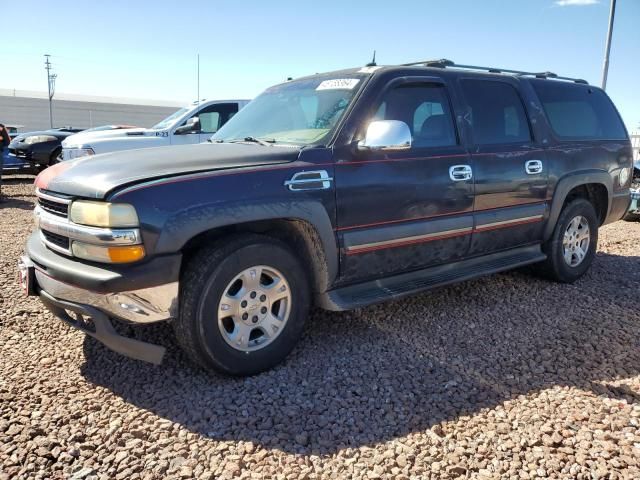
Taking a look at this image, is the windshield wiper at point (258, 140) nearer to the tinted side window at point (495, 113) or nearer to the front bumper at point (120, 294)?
the front bumper at point (120, 294)

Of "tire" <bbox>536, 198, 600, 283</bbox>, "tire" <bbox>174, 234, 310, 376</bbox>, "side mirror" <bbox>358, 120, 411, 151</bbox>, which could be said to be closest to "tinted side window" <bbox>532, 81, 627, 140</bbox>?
"tire" <bbox>536, 198, 600, 283</bbox>

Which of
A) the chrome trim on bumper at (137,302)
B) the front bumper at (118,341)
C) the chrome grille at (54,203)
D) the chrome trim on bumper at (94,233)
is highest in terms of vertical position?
the chrome grille at (54,203)

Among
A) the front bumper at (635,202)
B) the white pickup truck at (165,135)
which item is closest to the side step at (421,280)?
the front bumper at (635,202)

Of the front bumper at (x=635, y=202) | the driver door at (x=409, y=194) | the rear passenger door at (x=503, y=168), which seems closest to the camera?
the driver door at (x=409, y=194)

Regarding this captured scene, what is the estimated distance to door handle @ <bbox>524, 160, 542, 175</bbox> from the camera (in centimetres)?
431

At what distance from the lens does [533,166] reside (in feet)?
14.3

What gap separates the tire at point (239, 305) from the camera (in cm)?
277

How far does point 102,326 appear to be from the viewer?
269 centimetres

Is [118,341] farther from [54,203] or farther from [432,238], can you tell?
[432,238]

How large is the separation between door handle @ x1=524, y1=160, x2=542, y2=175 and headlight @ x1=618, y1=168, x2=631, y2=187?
150 centimetres

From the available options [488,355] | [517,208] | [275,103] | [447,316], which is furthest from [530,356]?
[275,103]

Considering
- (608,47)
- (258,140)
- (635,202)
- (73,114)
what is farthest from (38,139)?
(73,114)

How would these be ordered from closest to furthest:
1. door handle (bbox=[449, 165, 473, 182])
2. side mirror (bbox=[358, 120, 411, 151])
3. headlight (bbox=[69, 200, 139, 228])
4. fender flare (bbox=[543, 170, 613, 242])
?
headlight (bbox=[69, 200, 139, 228]), side mirror (bbox=[358, 120, 411, 151]), door handle (bbox=[449, 165, 473, 182]), fender flare (bbox=[543, 170, 613, 242])

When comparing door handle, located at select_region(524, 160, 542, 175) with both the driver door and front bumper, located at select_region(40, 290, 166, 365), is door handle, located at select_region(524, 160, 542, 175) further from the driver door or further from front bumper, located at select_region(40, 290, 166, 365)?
front bumper, located at select_region(40, 290, 166, 365)
